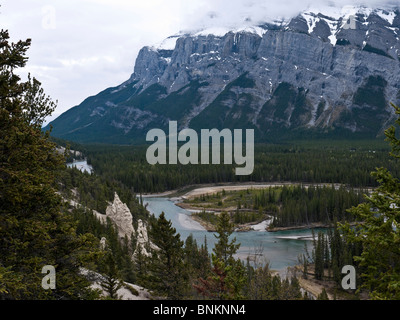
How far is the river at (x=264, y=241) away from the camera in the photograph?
200ft

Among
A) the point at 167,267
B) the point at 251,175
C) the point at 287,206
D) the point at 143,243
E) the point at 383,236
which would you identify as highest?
the point at 383,236

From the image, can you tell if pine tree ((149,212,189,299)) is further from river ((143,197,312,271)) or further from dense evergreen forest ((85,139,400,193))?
dense evergreen forest ((85,139,400,193))

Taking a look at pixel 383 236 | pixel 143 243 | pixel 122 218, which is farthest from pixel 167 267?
pixel 122 218

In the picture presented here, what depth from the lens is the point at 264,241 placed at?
73.5 m

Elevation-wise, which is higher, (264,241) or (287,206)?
(287,206)

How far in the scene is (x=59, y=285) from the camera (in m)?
13.8

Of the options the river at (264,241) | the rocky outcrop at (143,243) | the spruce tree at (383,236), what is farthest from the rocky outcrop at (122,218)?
the spruce tree at (383,236)

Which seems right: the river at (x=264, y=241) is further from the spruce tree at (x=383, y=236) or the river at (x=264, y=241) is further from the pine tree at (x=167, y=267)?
the spruce tree at (x=383, y=236)

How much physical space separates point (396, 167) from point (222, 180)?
7563 centimetres

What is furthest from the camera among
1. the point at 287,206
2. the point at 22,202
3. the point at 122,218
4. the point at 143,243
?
the point at 287,206

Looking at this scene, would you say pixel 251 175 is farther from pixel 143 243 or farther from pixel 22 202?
pixel 22 202
